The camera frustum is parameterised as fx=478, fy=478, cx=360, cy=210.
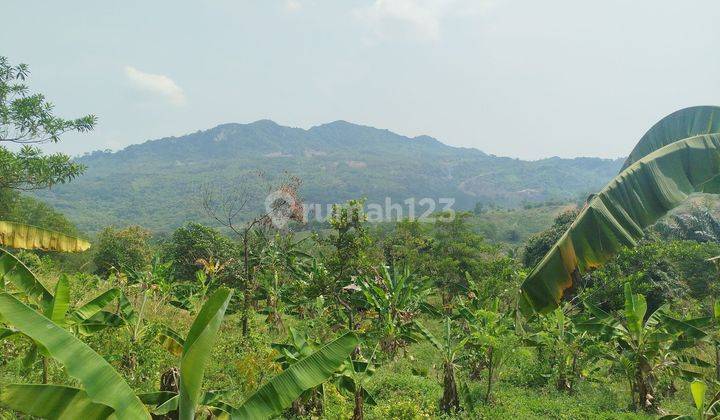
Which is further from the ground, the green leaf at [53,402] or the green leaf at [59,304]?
the green leaf at [59,304]

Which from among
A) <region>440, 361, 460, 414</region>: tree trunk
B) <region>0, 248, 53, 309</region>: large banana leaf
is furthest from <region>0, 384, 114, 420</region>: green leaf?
<region>440, 361, 460, 414</region>: tree trunk

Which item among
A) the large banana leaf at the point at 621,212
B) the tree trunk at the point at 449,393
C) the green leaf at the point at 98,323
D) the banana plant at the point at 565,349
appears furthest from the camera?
the banana plant at the point at 565,349

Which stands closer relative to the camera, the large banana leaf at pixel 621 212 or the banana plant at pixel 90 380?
the banana plant at pixel 90 380

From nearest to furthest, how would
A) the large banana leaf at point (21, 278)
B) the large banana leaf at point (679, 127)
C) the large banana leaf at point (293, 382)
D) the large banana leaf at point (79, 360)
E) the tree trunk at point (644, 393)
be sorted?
1. the large banana leaf at point (79, 360)
2. the large banana leaf at point (293, 382)
3. the large banana leaf at point (679, 127)
4. the large banana leaf at point (21, 278)
5. the tree trunk at point (644, 393)

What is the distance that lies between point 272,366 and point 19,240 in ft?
13.2

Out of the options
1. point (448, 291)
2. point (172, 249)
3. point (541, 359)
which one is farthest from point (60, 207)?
point (541, 359)

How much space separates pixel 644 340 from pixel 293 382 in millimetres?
7355

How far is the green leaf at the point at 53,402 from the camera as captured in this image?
354 centimetres

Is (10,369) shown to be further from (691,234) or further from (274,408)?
(691,234)

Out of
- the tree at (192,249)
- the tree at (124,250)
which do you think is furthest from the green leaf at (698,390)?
the tree at (124,250)

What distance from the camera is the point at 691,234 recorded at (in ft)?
77.0

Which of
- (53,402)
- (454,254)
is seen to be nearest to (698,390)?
(53,402)

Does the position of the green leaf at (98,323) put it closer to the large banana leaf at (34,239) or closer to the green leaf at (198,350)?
the large banana leaf at (34,239)

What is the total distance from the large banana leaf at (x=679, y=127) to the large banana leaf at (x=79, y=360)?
5736 mm
